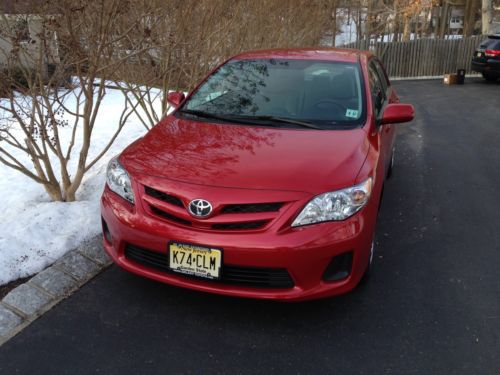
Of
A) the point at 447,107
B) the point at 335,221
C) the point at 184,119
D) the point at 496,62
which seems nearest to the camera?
the point at 335,221

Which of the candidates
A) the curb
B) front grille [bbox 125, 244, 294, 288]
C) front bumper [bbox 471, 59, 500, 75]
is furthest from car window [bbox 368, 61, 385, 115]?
front bumper [bbox 471, 59, 500, 75]

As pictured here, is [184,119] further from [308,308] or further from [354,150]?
[308,308]

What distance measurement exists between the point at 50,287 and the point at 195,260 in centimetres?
113

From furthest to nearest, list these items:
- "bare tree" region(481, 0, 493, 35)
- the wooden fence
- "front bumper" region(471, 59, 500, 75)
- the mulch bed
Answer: "bare tree" region(481, 0, 493, 35)
the wooden fence
"front bumper" region(471, 59, 500, 75)
the mulch bed

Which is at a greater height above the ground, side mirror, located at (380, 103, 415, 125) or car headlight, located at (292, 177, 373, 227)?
side mirror, located at (380, 103, 415, 125)

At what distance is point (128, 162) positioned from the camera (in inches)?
116

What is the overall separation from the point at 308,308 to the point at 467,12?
93.9 feet

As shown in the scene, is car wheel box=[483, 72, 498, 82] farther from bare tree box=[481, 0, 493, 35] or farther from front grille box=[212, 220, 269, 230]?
front grille box=[212, 220, 269, 230]

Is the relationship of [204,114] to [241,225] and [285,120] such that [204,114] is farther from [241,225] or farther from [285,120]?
[241,225]

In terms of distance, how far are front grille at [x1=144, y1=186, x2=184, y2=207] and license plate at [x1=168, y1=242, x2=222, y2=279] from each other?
0.75ft

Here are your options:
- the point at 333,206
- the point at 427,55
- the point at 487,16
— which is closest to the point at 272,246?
the point at 333,206

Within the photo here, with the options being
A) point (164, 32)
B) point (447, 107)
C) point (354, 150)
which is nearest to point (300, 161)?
point (354, 150)

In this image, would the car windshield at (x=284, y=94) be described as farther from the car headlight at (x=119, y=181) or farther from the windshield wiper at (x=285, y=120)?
the car headlight at (x=119, y=181)

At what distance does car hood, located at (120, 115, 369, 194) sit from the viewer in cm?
264
